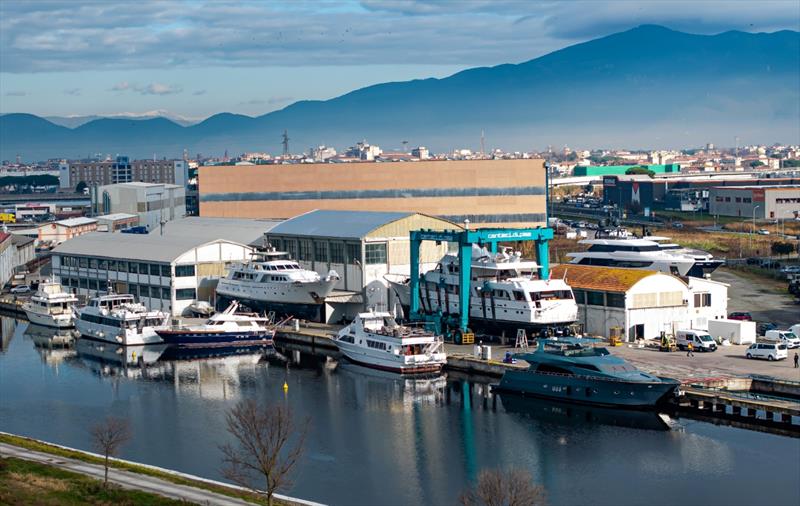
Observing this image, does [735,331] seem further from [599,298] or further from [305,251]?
[305,251]

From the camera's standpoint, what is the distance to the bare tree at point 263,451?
21922 millimetres

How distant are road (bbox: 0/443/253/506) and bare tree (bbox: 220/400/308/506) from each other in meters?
0.56

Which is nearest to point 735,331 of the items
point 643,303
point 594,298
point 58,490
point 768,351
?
point 643,303

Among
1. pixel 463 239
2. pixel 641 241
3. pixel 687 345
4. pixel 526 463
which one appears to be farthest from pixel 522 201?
pixel 526 463

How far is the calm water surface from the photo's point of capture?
1000 inches

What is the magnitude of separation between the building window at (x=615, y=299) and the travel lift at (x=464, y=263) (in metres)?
3.23

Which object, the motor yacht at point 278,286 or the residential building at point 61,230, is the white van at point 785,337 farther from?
the residential building at point 61,230

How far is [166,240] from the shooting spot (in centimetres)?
5538

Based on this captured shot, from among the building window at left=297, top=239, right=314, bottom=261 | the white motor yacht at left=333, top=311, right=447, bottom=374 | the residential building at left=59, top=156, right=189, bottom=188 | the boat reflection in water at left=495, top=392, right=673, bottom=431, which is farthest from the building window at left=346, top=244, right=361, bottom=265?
the residential building at left=59, top=156, right=189, bottom=188

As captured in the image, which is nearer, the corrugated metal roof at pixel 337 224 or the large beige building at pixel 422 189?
the corrugated metal roof at pixel 337 224

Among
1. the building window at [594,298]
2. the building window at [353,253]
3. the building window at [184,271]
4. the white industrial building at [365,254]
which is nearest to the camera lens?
the building window at [594,298]

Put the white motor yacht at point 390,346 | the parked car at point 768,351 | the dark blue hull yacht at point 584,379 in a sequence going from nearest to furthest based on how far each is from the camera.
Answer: the dark blue hull yacht at point 584,379, the parked car at point 768,351, the white motor yacht at point 390,346

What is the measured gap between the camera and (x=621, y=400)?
31953 millimetres

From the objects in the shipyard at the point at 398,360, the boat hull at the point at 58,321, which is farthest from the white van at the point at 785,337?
the boat hull at the point at 58,321
